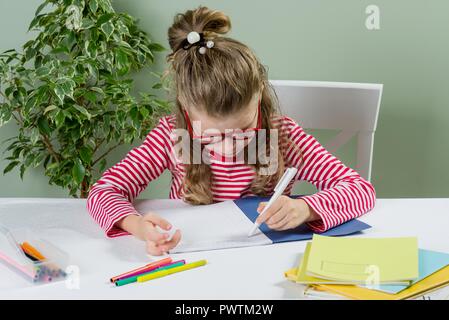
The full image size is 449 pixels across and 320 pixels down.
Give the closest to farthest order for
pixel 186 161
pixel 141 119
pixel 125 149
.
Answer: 1. pixel 186 161
2. pixel 141 119
3. pixel 125 149

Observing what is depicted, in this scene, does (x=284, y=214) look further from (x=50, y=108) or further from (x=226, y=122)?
(x=50, y=108)

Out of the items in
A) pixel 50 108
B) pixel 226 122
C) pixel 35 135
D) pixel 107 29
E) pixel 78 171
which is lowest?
→ pixel 78 171

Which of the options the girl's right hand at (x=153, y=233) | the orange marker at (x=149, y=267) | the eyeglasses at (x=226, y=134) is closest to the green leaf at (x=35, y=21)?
the eyeglasses at (x=226, y=134)

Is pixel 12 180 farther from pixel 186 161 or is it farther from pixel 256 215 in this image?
pixel 256 215

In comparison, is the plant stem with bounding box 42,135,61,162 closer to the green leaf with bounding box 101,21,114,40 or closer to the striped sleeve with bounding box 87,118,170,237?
the green leaf with bounding box 101,21,114,40

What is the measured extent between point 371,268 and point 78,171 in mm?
1493

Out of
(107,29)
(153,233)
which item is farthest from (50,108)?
(153,233)

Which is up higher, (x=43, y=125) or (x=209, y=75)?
(x=209, y=75)

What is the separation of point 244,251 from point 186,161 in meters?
0.35

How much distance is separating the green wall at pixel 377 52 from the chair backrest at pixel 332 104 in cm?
77

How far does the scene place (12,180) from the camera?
264cm

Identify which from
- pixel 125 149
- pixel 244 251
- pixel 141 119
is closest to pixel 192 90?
pixel 244 251

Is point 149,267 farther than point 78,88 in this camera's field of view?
No

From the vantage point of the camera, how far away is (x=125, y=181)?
133 cm
